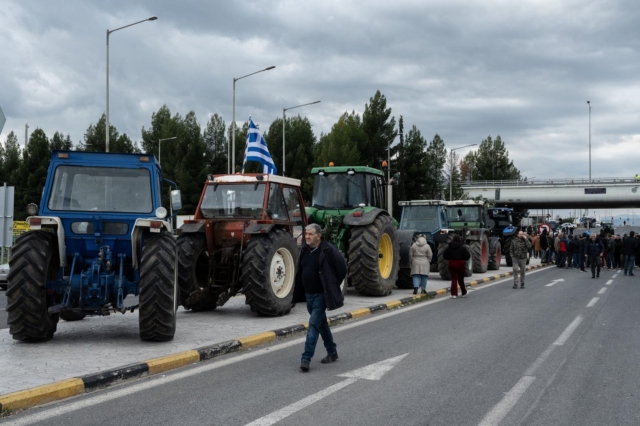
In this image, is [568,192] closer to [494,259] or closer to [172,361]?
[494,259]

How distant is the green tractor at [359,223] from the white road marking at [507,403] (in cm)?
759

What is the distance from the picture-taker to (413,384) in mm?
7426

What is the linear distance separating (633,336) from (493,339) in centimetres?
251

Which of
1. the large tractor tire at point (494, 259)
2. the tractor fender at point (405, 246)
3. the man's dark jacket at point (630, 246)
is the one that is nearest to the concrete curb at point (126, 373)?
the tractor fender at point (405, 246)

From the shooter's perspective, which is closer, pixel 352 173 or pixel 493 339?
pixel 493 339

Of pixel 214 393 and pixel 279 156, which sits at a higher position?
pixel 279 156

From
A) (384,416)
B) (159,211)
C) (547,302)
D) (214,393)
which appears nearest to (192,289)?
(159,211)

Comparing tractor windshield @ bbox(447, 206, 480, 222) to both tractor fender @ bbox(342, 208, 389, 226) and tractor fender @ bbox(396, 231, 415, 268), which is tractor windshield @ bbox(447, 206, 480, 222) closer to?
tractor fender @ bbox(396, 231, 415, 268)

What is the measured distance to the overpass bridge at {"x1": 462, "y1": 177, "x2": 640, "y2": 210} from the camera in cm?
7331

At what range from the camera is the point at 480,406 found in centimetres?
655

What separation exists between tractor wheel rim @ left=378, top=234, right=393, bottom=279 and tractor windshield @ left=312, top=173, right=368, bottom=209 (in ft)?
3.42

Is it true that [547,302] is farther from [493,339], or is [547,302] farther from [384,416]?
[384,416]

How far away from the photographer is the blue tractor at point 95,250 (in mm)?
8859

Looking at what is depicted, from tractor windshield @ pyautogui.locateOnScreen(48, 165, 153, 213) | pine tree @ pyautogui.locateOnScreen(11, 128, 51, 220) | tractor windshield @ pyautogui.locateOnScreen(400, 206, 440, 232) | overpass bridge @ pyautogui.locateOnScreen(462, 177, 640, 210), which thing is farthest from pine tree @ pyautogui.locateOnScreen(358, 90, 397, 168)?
tractor windshield @ pyautogui.locateOnScreen(48, 165, 153, 213)
